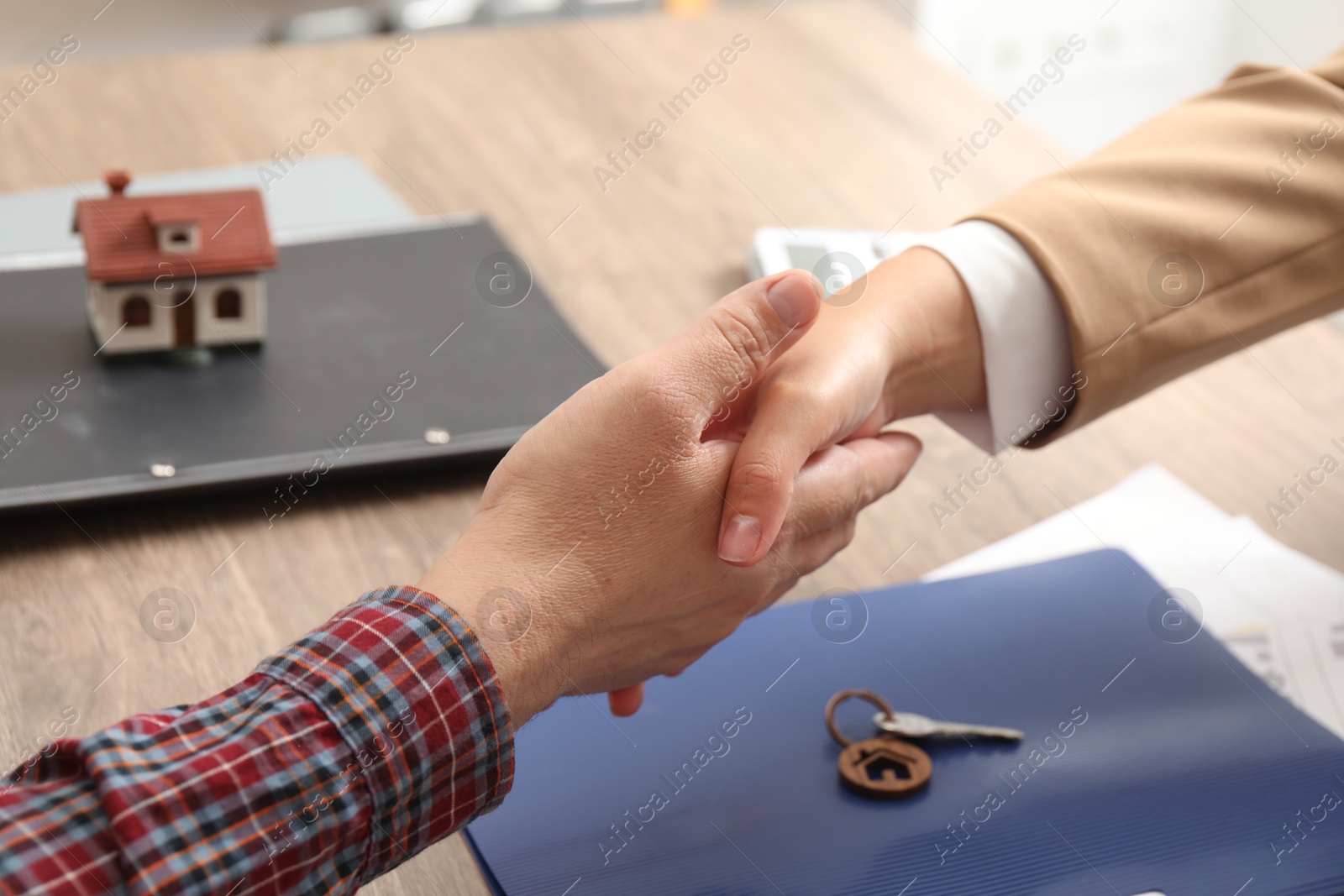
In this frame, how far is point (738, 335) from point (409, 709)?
31 centimetres

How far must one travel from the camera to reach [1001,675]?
88cm

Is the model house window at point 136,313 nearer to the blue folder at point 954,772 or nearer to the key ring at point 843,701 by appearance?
the blue folder at point 954,772

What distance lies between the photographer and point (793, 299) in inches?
31.5

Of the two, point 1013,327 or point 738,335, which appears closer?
point 738,335

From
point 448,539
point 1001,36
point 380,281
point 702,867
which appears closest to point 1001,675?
point 702,867

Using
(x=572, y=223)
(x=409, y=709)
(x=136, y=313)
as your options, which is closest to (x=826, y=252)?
(x=572, y=223)

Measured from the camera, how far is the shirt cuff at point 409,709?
629 mm

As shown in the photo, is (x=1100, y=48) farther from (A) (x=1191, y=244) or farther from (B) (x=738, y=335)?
(B) (x=738, y=335)

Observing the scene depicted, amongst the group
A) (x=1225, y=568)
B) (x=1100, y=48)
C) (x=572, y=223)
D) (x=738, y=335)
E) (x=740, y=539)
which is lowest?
(x=1225, y=568)

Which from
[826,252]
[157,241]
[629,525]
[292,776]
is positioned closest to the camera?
[292,776]

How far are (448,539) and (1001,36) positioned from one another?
2.70 metres

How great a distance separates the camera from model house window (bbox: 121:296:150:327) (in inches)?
40.9

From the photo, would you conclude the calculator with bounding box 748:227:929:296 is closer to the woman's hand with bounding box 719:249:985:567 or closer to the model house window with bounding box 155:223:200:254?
the woman's hand with bounding box 719:249:985:567

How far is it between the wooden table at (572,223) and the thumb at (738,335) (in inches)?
9.0
